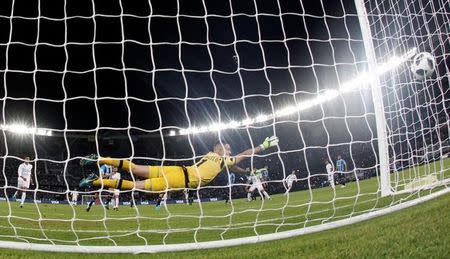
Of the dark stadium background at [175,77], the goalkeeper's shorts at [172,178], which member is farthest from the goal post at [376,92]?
the dark stadium background at [175,77]

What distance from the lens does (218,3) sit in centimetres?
1530

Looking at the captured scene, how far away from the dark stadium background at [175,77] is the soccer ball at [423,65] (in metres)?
10.2

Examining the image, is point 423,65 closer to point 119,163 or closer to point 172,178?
point 172,178

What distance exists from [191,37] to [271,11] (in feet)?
13.0

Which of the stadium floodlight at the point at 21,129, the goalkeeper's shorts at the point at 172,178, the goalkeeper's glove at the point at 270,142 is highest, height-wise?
the stadium floodlight at the point at 21,129

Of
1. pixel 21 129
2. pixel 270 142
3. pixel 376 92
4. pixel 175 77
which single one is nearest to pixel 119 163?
pixel 270 142

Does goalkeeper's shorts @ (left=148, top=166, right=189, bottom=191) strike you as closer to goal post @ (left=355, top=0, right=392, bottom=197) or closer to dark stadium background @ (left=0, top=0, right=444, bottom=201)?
goal post @ (left=355, top=0, right=392, bottom=197)

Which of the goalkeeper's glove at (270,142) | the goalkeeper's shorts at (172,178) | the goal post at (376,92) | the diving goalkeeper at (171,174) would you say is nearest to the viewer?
the goal post at (376,92)

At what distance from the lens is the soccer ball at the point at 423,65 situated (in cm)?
481

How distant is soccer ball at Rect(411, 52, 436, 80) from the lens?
15.8ft

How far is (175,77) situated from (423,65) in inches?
701

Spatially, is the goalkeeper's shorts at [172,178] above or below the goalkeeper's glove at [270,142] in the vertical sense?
below

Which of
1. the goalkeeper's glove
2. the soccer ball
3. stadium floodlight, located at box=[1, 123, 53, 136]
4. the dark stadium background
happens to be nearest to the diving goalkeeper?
the goalkeeper's glove

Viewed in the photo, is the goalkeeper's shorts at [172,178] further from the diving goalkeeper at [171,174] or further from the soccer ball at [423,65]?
the soccer ball at [423,65]
